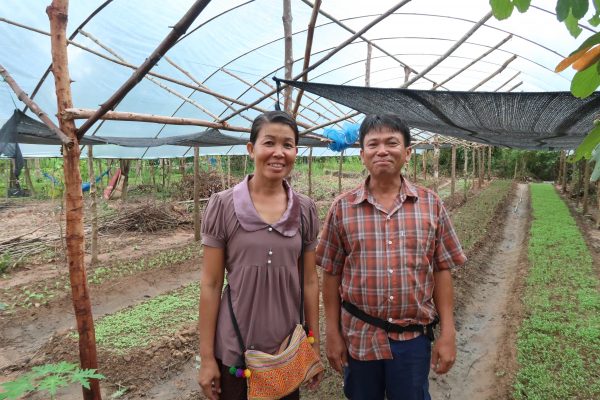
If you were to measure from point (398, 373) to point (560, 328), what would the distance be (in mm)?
3510

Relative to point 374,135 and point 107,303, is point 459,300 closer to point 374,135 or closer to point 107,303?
point 374,135

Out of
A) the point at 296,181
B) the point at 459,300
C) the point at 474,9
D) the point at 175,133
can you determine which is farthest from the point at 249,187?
the point at 296,181

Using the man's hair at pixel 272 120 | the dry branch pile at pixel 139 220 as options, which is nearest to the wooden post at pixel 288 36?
the man's hair at pixel 272 120

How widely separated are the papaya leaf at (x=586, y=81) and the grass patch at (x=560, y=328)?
3.03m

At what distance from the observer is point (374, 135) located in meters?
1.80

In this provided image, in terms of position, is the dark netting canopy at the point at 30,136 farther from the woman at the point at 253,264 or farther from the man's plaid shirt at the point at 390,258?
the man's plaid shirt at the point at 390,258

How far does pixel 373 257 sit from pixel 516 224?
11.9 meters

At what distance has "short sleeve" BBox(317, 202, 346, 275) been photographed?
1901 millimetres

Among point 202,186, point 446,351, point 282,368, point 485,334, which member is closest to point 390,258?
point 446,351

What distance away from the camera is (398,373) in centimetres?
180

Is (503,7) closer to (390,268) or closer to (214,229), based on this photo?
(390,268)

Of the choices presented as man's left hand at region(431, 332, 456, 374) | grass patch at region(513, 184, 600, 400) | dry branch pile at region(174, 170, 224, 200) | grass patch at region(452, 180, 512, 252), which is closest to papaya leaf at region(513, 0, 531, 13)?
man's left hand at region(431, 332, 456, 374)

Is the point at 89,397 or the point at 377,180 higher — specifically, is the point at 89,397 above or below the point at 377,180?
below

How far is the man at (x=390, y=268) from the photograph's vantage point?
5.79 feet
